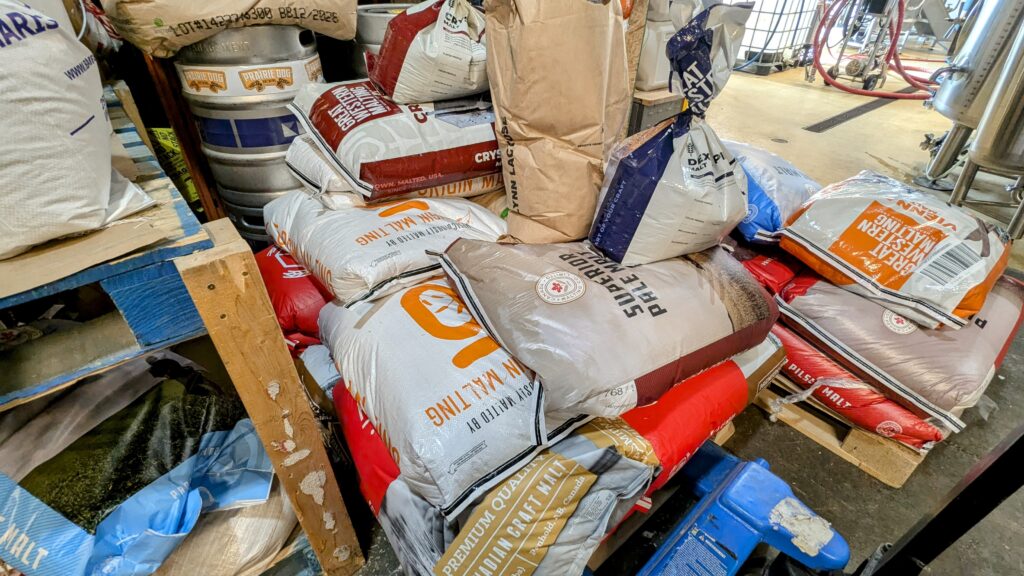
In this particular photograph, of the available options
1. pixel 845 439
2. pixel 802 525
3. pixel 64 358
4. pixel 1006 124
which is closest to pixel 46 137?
pixel 64 358

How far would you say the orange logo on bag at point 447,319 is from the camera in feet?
3.14

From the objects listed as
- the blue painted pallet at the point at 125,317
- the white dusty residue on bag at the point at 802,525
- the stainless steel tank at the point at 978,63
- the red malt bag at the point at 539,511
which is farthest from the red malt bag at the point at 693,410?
the stainless steel tank at the point at 978,63

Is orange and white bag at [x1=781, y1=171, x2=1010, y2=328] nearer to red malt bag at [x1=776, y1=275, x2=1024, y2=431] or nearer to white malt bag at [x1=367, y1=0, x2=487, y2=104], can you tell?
red malt bag at [x1=776, y1=275, x2=1024, y2=431]

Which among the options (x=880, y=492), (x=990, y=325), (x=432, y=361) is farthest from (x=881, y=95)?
(x=432, y=361)

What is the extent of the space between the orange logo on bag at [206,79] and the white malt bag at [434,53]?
443 mm

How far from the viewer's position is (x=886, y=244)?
1.31 metres

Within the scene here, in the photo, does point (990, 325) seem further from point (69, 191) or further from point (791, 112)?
point (791, 112)

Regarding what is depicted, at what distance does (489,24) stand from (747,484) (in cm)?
106

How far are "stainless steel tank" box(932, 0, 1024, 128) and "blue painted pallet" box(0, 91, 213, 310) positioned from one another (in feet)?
11.4

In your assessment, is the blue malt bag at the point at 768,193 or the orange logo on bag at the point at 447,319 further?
the blue malt bag at the point at 768,193

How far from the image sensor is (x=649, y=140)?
101cm

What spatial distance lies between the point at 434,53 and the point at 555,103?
373 millimetres

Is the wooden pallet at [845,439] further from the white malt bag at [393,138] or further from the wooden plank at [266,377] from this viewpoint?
the wooden plank at [266,377]

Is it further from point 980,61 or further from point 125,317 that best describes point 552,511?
point 980,61
